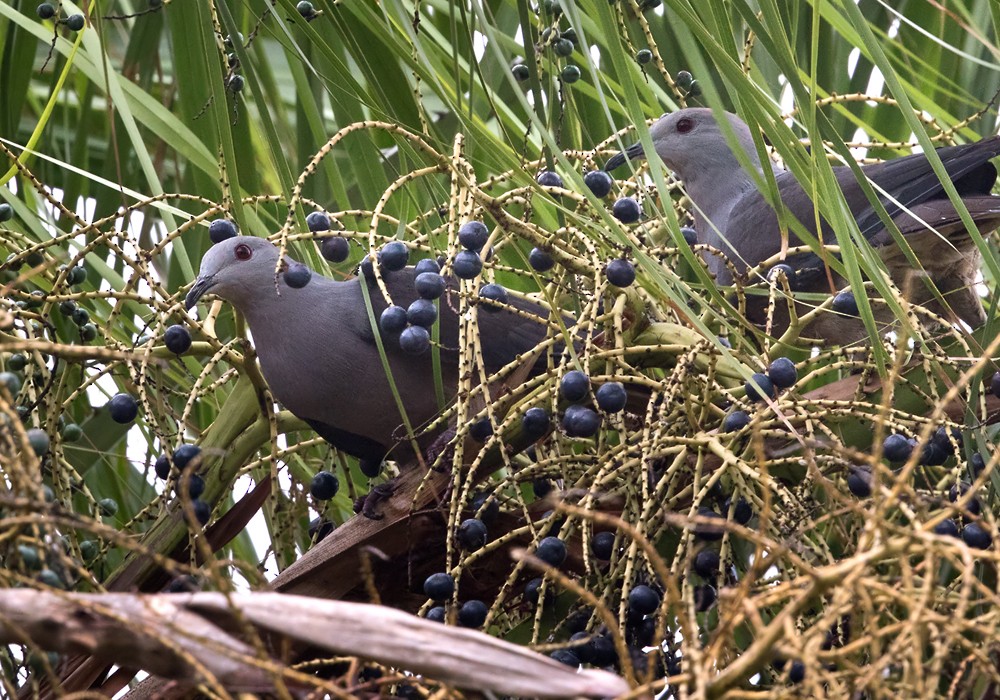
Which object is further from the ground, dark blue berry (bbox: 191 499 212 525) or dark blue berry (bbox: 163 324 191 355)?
dark blue berry (bbox: 163 324 191 355)

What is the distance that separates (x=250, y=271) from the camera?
94.5 inches

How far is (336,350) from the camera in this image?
2.40 metres

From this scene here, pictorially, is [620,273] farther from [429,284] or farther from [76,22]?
[76,22]

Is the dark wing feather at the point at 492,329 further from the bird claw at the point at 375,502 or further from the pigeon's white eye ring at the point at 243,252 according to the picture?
the bird claw at the point at 375,502

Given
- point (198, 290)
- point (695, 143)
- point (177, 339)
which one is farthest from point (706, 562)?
point (695, 143)

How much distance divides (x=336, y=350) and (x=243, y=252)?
248 millimetres

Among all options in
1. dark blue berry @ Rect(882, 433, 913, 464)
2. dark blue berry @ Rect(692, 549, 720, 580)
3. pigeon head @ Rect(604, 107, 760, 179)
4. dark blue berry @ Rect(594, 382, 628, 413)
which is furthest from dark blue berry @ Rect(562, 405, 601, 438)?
pigeon head @ Rect(604, 107, 760, 179)

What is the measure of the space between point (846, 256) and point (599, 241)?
0.36 metres

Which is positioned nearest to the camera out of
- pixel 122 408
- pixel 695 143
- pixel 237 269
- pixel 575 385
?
pixel 575 385

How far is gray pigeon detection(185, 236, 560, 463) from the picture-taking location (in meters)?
2.30

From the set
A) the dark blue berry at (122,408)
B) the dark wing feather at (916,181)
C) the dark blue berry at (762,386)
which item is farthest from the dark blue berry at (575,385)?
the dark wing feather at (916,181)

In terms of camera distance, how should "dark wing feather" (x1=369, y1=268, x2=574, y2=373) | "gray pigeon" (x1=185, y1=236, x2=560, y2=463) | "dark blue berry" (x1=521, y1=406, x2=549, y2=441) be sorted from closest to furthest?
"dark blue berry" (x1=521, y1=406, x2=549, y2=441), "gray pigeon" (x1=185, y1=236, x2=560, y2=463), "dark wing feather" (x1=369, y1=268, x2=574, y2=373)

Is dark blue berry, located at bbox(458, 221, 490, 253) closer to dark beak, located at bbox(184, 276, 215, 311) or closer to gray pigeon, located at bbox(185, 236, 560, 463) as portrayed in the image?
gray pigeon, located at bbox(185, 236, 560, 463)

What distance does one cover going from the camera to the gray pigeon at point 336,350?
2305 mm
